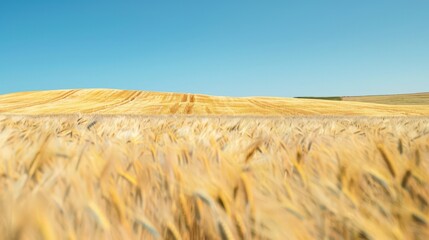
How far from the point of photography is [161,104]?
39344 millimetres

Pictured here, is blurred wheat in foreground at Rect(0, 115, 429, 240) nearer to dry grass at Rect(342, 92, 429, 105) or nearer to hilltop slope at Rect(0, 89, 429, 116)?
hilltop slope at Rect(0, 89, 429, 116)

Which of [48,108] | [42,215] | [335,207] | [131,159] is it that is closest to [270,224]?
[335,207]

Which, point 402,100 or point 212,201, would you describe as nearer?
point 212,201

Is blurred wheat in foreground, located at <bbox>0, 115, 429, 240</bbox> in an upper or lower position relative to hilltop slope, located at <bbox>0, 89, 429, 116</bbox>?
upper

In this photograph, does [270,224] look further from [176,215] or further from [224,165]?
[224,165]

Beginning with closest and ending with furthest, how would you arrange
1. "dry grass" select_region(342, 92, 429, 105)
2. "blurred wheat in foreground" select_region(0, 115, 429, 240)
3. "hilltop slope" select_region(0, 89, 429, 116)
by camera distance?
1. "blurred wheat in foreground" select_region(0, 115, 429, 240)
2. "hilltop slope" select_region(0, 89, 429, 116)
3. "dry grass" select_region(342, 92, 429, 105)

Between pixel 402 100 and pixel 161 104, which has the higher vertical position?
pixel 161 104

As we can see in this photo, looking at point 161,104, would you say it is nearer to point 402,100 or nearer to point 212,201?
point 212,201

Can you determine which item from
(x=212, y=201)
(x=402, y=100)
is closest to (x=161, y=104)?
(x=212, y=201)

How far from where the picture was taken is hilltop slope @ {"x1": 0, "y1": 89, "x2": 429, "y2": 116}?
36.1 metres

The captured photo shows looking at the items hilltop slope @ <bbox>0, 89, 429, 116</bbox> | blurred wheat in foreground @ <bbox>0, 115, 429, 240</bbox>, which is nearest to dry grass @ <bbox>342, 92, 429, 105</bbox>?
hilltop slope @ <bbox>0, 89, 429, 116</bbox>

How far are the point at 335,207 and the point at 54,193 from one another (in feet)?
2.09

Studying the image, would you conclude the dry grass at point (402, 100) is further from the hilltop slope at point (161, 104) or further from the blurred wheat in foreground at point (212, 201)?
the blurred wheat in foreground at point (212, 201)

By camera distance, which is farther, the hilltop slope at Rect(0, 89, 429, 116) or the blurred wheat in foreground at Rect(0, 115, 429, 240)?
the hilltop slope at Rect(0, 89, 429, 116)
